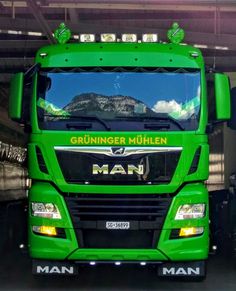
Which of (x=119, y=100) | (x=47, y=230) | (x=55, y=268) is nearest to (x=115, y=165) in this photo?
(x=119, y=100)

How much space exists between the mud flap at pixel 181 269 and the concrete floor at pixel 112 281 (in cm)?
41

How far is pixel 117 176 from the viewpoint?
266 inches

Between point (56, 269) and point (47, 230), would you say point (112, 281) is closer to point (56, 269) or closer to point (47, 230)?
point (56, 269)

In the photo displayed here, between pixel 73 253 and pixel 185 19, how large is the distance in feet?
23.5

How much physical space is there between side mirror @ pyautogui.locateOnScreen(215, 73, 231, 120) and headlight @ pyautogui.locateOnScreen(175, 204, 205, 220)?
3.93 ft

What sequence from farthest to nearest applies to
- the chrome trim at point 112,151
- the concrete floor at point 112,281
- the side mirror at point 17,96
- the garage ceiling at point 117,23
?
1. the garage ceiling at point 117,23
2. the concrete floor at point 112,281
3. the side mirror at point 17,96
4. the chrome trim at point 112,151

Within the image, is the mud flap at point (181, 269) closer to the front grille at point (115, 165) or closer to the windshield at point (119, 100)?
the front grille at point (115, 165)

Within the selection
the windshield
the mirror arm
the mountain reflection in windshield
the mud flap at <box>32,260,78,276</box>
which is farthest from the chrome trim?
the mud flap at <box>32,260,78,276</box>

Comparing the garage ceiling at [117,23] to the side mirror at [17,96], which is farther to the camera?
the garage ceiling at [117,23]

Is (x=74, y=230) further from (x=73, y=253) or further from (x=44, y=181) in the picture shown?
(x=44, y=181)

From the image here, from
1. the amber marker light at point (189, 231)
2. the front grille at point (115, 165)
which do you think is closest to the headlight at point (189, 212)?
the amber marker light at point (189, 231)

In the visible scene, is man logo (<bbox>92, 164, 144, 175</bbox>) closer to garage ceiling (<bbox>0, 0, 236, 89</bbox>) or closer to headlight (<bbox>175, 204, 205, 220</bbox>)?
headlight (<bbox>175, 204, 205, 220</bbox>)

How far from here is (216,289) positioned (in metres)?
7.69

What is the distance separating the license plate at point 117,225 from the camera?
670 cm
